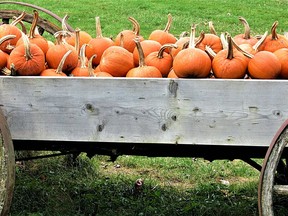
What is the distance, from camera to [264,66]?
2.89m

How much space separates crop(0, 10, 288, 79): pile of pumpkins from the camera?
294 centimetres

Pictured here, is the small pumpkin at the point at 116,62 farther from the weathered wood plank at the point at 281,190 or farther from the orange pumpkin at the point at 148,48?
the weathered wood plank at the point at 281,190

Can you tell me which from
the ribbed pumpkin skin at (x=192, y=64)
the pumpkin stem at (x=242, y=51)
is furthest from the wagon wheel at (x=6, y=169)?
the pumpkin stem at (x=242, y=51)

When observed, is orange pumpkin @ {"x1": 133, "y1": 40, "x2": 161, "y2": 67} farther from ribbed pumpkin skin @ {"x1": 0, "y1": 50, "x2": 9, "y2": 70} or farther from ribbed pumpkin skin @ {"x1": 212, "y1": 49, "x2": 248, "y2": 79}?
ribbed pumpkin skin @ {"x1": 0, "y1": 50, "x2": 9, "y2": 70}

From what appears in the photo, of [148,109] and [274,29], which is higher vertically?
[274,29]

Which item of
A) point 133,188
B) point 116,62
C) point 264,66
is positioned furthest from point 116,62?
point 133,188

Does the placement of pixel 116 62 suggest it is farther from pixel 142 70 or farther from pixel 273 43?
pixel 273 43

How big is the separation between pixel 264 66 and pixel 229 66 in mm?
164

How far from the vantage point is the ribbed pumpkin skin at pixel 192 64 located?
289 centimetres

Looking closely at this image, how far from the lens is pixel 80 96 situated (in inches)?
109

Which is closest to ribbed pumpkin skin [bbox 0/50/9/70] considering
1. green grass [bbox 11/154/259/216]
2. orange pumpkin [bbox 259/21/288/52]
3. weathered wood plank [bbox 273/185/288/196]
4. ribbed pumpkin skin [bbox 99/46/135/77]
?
ribbed pumpkin skin [bbox 99/46/135/77]

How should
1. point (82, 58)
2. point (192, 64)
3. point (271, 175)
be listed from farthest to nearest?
1. point (82, 58)
2. point (192, 64)
3. point (271, 175)

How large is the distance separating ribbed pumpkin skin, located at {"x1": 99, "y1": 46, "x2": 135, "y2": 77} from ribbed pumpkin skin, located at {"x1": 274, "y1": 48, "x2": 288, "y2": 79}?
75 centimetres

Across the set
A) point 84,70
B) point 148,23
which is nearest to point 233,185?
point 84,70
